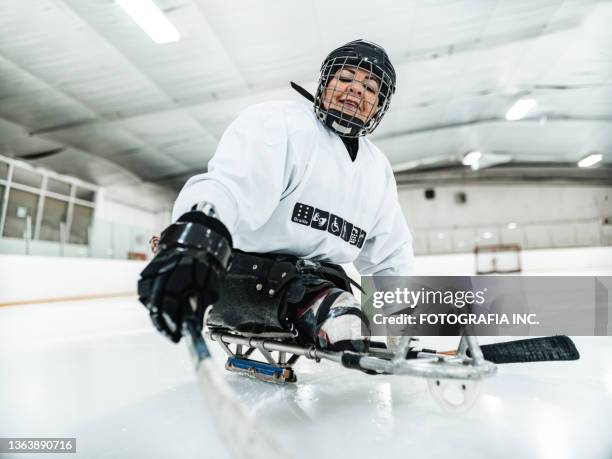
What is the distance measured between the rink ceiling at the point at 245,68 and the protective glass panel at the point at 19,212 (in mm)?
715

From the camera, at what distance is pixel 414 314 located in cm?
103

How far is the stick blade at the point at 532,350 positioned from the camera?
1005 mm

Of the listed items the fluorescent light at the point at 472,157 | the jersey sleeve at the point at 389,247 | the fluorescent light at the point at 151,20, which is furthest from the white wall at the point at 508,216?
the jersey sleeve at the point at 389,247

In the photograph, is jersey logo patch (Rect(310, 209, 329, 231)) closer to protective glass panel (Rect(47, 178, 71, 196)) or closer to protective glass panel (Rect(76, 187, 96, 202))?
protective glass panel (Rect(47, 178, 71, 196))

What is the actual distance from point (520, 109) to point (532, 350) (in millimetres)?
7911

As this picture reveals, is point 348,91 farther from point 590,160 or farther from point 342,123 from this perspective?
point 590,160

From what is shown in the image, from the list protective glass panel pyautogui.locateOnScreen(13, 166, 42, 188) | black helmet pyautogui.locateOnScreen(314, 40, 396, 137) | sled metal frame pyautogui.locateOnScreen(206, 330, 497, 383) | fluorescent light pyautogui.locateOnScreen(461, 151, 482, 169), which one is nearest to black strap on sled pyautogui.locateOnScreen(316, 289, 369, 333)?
sled metal frame pyautogui.locateOnScreen(206, 330, 497, 383)

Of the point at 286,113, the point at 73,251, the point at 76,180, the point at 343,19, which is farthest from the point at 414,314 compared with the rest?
the point at 76,180

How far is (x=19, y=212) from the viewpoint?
6980mm

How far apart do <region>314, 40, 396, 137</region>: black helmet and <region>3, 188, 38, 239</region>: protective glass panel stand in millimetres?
5892

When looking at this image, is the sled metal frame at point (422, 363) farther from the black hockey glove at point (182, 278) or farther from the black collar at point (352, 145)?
the black collar at point (352, 145)

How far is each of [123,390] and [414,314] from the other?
84 centimetres

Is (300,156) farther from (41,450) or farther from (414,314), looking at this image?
(41,450)

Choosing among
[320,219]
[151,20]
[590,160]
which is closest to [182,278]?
[320,219]
